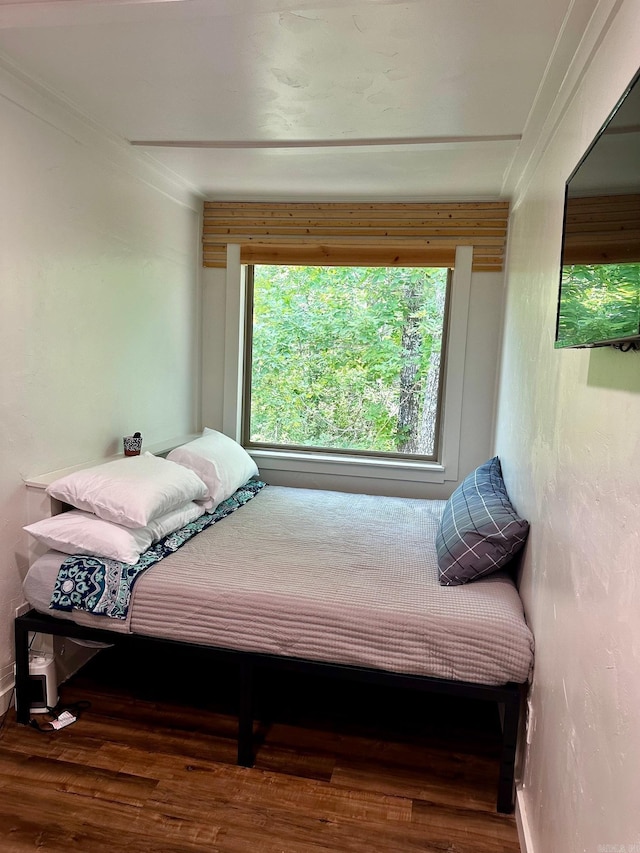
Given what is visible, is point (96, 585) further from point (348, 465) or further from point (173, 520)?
point (348, 465)

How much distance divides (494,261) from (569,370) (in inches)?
81.1

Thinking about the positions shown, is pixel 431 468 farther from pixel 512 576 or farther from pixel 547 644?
pixel 547 644

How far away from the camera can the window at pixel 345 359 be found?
12.3 feet

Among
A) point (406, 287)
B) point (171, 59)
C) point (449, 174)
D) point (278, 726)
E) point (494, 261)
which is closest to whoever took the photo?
point (171, 59)

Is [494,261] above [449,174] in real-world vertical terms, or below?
below

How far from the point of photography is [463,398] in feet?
11.8

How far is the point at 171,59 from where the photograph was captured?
195cm

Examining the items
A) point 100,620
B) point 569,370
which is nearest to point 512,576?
point 569,370

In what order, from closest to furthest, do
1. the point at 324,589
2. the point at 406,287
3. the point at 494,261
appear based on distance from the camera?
the point at 324,589 → the point at 494,261 → the point at 406,287

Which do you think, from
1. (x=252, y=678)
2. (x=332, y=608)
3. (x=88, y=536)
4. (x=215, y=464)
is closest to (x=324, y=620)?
(x=332, y=608)

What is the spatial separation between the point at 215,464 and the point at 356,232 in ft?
5.67

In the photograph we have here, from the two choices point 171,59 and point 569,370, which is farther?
point 171,59

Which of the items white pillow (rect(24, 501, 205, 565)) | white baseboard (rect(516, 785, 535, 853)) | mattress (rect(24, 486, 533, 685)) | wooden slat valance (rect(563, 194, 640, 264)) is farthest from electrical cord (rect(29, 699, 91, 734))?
wooden slat valance (rect(563, 194, 640, 264))

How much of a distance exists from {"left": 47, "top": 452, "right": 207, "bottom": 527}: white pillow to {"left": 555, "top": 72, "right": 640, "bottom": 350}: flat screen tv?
5.47ft
